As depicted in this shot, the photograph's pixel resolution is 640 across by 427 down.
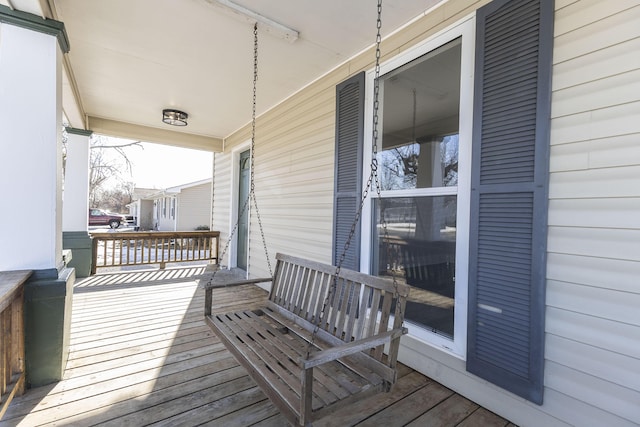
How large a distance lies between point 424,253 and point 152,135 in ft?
18.1

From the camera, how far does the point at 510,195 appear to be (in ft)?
5.57

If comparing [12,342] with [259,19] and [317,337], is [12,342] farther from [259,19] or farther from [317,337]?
[259,19]

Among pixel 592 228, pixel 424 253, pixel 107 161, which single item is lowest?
pixel 424 253

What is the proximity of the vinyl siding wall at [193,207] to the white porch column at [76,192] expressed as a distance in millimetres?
9696

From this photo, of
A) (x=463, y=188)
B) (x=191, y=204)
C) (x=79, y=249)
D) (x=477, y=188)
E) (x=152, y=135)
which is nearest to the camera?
(x=477, y=188)

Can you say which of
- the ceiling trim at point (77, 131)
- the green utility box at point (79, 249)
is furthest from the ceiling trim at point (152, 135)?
the green utility box at point (79, 249)

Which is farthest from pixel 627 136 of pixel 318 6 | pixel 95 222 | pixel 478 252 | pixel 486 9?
pixel 95 222

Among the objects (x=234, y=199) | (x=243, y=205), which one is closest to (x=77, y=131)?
(x=234, y=199)

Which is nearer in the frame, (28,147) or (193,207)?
(28,147)

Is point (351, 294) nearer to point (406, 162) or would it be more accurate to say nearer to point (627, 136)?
point (406, 162)

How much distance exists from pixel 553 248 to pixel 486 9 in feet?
4.97

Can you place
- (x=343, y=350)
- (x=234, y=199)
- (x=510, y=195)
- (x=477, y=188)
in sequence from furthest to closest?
(x=234, y=199), (x=477, y=188), (x=510, y=195), (x=343, y=350)

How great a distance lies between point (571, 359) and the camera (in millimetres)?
1485

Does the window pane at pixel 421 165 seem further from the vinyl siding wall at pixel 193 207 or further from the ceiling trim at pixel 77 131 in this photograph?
the vinyl siding wall at pixel 193 207
